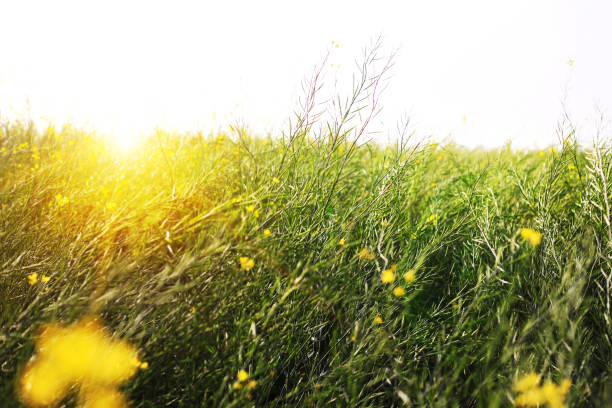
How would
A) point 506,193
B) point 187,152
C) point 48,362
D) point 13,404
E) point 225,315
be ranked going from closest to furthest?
point 13,404
point 48,362
point 225,315
point 506,193
point 187,152

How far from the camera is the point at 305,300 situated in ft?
4.42

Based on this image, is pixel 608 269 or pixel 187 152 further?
pixel 187 152

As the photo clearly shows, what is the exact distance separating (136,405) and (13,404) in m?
0.33

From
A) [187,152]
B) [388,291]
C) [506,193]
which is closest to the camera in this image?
[388,291]

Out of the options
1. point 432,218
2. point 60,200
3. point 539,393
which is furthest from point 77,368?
point 432,218

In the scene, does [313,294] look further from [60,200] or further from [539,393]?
[60,200]

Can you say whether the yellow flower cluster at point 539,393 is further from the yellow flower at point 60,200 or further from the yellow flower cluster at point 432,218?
the yellow flower at point 60,200

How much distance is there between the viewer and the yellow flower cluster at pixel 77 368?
3.10ft

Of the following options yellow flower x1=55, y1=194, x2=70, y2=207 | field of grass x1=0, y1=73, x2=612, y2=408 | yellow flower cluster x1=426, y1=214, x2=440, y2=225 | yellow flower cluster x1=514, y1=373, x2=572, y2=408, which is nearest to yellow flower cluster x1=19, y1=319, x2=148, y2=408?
field of grass x1=0, y1=73, x2=612, y2=408

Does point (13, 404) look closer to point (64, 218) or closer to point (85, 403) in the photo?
point (85, 403)

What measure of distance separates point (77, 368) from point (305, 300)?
0.75 metres

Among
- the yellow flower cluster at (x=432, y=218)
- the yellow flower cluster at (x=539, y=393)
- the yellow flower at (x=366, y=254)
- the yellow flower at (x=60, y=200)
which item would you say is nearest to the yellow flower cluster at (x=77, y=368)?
the yellow flower at (x=60, y=200)

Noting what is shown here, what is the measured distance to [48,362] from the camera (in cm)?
98

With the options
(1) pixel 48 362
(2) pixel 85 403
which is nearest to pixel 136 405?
(2) pixel 85 403
